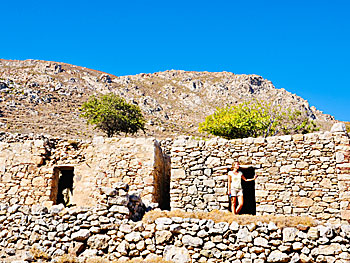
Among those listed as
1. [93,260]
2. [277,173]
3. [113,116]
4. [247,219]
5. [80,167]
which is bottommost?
[93,260]

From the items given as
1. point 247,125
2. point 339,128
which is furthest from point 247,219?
point 247,125

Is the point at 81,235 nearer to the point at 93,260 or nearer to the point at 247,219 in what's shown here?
the point at 93,260

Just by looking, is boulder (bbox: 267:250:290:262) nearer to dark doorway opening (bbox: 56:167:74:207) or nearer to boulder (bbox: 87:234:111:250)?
boulder (bbox: 87:234:111:250)

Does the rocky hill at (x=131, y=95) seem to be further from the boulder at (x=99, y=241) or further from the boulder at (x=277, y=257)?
the boulder at (x=277, y=257)

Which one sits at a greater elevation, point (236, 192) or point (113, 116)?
point (113, 116)

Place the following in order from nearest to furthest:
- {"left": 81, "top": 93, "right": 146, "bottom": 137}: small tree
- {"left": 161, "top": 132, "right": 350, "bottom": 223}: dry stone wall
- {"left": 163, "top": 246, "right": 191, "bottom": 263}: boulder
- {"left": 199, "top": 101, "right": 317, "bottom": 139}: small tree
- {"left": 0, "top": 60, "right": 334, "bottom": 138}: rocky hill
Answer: {"left": 163, "top": 246, "right": 191, "bottom": 263}: boulder → {"left": 161, "top": 132, "right": 350, "bottom": 223}: dry stone wall → {"left": 199, "top": 101, "right": 317, "bottom": 139}: small tree → {"left": 81, "top": 93, "right": 146, "bottom": 137}: small tree → {"left": 0, "top": 60, "right": 334, "bottom": 138}: rocky hill

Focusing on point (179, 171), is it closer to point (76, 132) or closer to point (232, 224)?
point (232, 224)

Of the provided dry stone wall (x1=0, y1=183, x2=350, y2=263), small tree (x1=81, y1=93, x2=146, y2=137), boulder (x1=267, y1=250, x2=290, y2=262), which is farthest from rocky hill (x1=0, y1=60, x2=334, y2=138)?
boulder (x1=267, y1=250, x2=290, y2=262)

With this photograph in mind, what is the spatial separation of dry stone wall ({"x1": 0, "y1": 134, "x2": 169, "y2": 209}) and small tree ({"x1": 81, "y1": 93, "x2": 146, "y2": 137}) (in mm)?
19429

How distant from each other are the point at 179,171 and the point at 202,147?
1141 mm

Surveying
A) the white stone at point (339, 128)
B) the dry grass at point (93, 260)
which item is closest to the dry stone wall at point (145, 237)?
the dry grass at point (93, 260)

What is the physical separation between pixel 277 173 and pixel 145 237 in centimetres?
484

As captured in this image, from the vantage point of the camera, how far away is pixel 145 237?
7465 millimetres

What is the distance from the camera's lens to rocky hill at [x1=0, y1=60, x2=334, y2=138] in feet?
144
